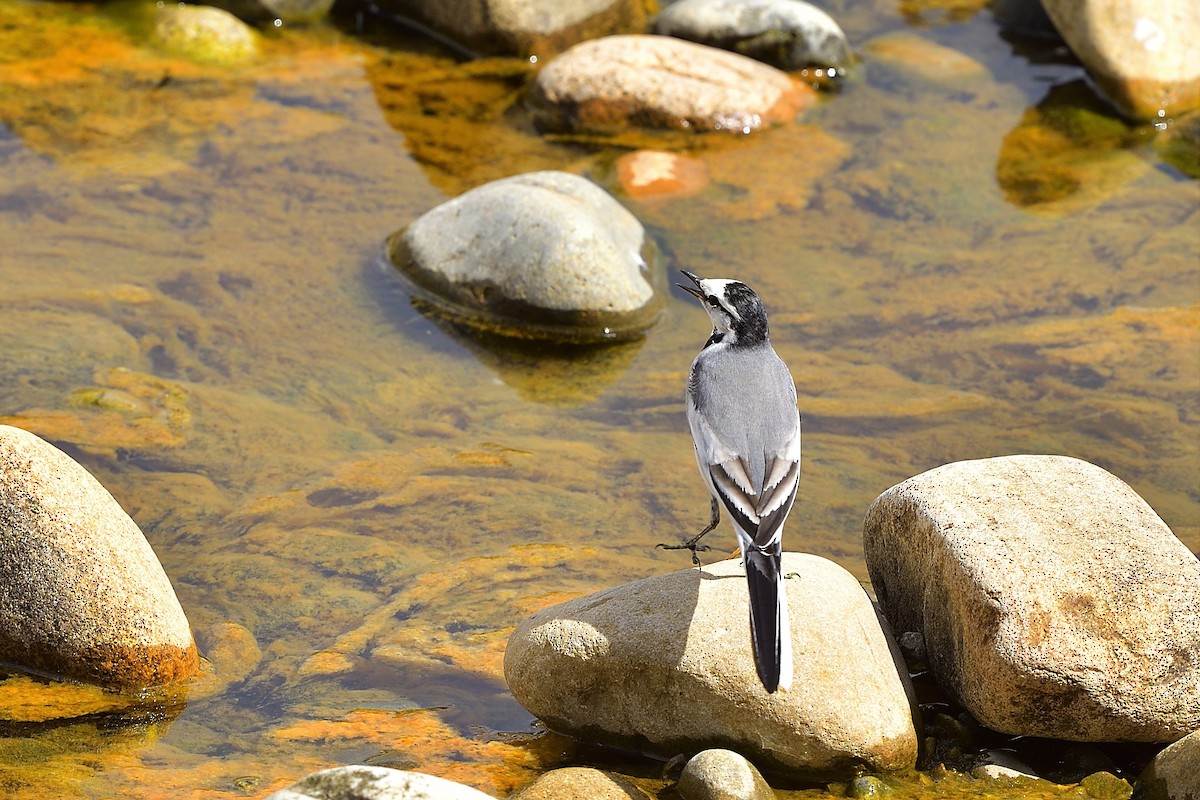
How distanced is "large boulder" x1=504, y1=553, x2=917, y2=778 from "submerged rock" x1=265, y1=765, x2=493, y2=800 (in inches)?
45.7

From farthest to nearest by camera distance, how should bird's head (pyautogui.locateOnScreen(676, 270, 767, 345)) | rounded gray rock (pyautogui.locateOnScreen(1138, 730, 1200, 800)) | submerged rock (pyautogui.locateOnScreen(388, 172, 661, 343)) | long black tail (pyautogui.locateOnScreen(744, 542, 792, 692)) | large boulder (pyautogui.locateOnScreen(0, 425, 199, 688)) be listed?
submerged rock (pyautogui.locateOnScreen(388, 172, 661, 343)) → bird's head (pyautogui.locateOnScreen(676, 270, 767, 345)) → large boulder (pyautogui.locateOnScreen(0, 425, 199, 688)) → long black tail (pyautogui.locateOnScreen(744, 542, 792, 692)) → rounded gray rock (pyautogui.locateOnScreen(1138, 730, 1200, 800))

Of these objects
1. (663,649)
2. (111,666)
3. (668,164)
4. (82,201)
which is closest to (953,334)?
(668,164)

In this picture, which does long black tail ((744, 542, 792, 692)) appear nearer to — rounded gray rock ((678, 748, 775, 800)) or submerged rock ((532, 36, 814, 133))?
rounded gray rock ((678, 748, 775, 800))

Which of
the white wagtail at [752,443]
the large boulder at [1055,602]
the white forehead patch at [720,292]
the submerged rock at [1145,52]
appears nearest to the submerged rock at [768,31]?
the submerged rock at [1145,52]

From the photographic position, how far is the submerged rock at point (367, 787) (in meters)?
3.34

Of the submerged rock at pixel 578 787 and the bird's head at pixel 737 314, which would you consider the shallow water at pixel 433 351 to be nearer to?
the submerged rock at pixel 578 787

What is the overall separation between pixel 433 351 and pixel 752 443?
11.4 feet

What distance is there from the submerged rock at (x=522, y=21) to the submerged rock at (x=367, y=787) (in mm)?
8846

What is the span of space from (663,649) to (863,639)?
70cm

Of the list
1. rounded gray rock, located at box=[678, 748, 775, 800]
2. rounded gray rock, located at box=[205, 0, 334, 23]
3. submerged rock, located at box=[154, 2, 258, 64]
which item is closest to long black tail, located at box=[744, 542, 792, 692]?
rounded gray rock, located at box=[678, 748, 775, 800]

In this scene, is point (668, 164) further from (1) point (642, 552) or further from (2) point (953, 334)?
(1) point (642, 552)

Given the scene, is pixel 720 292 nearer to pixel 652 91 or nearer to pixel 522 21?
pixel 652 91

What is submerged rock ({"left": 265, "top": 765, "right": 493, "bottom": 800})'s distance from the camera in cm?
334

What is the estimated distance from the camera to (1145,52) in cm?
1050
